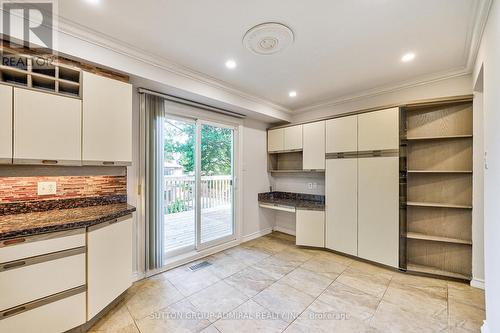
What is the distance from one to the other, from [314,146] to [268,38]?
2075mm

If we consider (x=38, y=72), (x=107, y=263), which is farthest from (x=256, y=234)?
(x=38, y=72)

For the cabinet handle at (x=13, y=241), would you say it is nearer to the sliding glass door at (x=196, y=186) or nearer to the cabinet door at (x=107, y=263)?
the cabinet door at (x=107, y=263)

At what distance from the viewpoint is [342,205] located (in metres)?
3.21

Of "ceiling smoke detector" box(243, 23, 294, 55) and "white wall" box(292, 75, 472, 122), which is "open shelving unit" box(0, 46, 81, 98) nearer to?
"ceiling smoke detector" box(243, 23, 294, 55)

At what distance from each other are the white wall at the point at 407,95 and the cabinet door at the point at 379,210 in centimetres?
98

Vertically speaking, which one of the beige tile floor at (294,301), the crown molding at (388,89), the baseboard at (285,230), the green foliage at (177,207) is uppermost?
the crown molding at (388,89)

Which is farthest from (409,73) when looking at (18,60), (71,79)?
(18,60)

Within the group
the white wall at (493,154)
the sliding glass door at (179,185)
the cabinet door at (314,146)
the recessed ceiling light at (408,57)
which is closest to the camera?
the white wall at (493,154)

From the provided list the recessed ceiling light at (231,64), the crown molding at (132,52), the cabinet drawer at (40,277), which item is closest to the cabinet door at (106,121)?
the crown molding at (132,52)

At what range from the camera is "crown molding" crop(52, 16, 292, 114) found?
1.82 metres

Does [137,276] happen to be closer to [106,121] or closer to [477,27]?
[106,121]

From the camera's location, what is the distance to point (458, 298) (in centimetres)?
216

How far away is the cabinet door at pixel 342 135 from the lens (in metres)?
3.10

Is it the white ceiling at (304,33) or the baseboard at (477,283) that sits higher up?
the white ceiling at (304,33)
